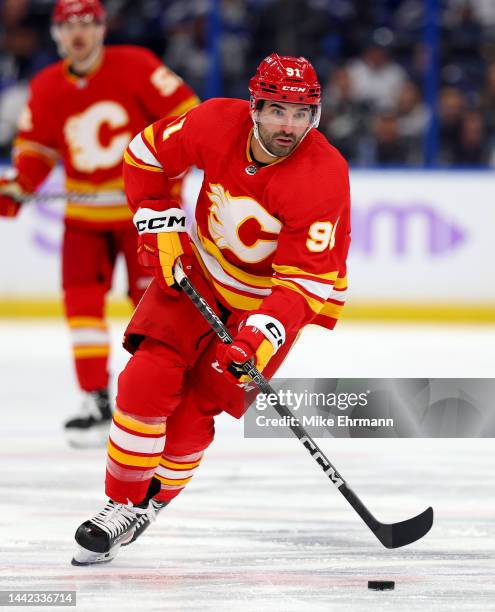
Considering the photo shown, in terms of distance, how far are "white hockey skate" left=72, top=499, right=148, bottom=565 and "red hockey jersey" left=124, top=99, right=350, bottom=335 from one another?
1.43 ft

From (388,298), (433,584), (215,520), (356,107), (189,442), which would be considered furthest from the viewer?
(356,107)

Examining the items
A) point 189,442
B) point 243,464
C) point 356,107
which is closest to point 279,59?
point 189,442

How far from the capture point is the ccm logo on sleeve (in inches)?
118

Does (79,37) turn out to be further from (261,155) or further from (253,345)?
(253,345)

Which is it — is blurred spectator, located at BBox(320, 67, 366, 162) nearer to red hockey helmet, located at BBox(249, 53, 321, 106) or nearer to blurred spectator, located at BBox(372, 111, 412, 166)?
blurred spectator, located at BBox(372, 111, 412, 166)

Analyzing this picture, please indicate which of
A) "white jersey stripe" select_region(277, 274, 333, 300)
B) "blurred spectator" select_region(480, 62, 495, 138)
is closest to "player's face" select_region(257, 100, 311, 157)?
"white jersey stripe" select_region(277, 274, 333, 300)

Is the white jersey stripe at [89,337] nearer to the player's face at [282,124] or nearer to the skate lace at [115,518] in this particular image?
the skate lace at [115,518]

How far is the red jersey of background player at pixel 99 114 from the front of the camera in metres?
4.53

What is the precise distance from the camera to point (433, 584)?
2746 mm

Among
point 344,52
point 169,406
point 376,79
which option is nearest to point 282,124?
point 169,406

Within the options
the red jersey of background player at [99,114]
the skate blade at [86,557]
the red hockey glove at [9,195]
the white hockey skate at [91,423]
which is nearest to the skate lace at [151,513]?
the skate blade at [86,557]

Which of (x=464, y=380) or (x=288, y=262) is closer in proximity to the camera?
(x=288, y=262)

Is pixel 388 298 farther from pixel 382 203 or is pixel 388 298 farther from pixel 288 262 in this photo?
pixel 288 262

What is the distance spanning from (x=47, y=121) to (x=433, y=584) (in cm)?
238
